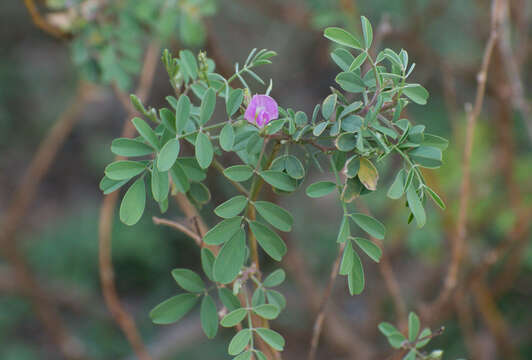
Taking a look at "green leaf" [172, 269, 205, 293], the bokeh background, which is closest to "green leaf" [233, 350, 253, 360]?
"green leaf" [172, 269, 205, 293]

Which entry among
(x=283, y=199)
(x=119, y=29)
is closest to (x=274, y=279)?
(x=119, y=29)

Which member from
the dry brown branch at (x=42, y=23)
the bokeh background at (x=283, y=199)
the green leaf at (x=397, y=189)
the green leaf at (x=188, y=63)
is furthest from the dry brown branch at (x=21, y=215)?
the green leaf at (x=397, y=189)

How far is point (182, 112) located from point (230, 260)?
153 mm

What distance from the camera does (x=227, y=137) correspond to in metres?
0.54

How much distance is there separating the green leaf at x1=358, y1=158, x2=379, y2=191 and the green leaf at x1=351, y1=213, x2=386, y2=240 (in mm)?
55

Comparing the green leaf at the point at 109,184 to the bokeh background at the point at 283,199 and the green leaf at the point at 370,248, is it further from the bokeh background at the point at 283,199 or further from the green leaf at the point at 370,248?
the bokeh background at the point at 283,199

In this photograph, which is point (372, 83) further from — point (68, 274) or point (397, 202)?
point (68, 274)

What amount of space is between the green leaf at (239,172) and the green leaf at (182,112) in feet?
0.21

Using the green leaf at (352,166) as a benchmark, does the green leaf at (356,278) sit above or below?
below

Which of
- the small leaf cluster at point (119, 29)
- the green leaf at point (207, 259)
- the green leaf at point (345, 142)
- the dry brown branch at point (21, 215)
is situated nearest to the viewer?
the green leaf at point (345, 142)

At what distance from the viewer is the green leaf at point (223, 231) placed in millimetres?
543

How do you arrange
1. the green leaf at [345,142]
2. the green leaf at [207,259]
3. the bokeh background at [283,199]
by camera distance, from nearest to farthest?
the green leaf at [345,142]
the green leaf at [207,259]
the bokeh background at [283,199]

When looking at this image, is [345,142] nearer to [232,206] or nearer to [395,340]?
[232,206]

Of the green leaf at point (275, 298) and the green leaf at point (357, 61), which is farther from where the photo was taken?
the green leaf at point (275, 298)
